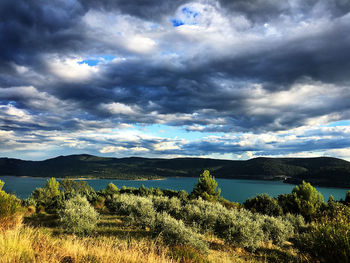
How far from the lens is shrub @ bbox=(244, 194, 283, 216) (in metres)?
41.0

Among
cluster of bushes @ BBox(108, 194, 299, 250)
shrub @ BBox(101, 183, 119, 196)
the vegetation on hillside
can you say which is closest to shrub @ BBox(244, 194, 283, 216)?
the vegetation on hillside

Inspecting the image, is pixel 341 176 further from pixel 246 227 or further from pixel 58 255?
pixel 58 255

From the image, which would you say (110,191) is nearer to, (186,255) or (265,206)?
(265,206)

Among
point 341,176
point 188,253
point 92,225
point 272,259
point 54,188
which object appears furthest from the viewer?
point 341,176

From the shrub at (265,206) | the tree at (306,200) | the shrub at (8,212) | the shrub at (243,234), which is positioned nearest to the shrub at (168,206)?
the shrub at (243,234)

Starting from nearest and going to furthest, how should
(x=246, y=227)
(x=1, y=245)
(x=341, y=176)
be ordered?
(x=1, y=245), (x=246, y=227), (x=341, y=176)

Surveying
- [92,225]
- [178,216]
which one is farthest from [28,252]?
[178,216]

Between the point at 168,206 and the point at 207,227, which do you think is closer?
the point at 207,227

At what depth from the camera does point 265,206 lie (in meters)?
43.0

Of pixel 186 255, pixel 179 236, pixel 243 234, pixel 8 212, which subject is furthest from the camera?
pixel 243 234

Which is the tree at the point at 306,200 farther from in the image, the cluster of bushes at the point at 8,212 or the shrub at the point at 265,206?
the cluster of bushes at the point at 8,212

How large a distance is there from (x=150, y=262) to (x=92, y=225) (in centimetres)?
1045

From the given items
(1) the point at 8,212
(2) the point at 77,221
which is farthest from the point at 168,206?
(1) the point at 8,212

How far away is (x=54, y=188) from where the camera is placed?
2648 inches
